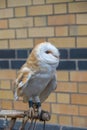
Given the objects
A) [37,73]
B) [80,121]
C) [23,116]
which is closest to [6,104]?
[80,121]

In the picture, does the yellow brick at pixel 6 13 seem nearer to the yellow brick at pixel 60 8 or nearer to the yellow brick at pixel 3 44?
the yellow brick at pixel 3 44

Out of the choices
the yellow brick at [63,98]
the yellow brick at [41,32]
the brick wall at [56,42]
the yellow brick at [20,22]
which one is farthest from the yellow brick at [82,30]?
the yellow brick at [63,98]

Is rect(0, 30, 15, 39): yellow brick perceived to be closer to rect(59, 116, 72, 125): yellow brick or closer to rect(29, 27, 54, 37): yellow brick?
rect(29, 27, 54, 37): yellow brick

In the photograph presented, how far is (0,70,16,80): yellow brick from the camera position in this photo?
4.33 meters

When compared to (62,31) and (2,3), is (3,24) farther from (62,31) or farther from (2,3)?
(62,31)

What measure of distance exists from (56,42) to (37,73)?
60.9 inches

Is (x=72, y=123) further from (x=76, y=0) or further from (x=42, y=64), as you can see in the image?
(x=42, y=64)

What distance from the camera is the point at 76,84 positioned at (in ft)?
13.1

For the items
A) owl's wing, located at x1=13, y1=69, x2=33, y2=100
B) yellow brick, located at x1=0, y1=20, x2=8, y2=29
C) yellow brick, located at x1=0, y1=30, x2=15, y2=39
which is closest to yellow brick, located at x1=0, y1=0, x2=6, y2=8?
yellow brick, located at x1=0, y1=20, x2=8, y2=29

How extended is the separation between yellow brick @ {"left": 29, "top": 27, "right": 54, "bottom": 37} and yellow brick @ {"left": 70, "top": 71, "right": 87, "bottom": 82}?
454mm

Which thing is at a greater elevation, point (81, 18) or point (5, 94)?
point (81, 18)

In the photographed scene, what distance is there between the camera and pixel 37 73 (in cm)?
255

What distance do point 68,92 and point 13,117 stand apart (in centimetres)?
142

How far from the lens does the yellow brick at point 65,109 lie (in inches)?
159
